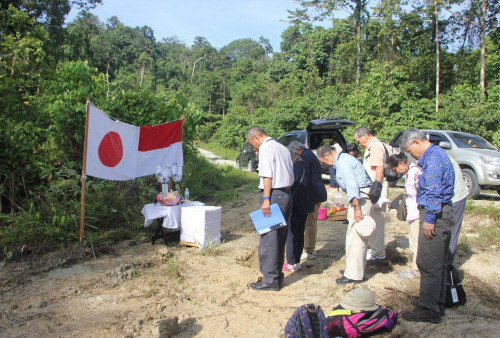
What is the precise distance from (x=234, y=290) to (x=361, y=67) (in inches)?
922

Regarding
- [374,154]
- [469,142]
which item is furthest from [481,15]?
[374,154]

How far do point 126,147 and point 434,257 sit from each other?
4602 mm

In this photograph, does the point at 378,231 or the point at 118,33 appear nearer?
the point at 378,231

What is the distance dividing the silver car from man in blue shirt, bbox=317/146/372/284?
18.4ft

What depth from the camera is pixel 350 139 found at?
1758cm

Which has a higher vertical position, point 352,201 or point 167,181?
point 167,181

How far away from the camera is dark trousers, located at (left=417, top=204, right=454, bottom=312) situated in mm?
3420

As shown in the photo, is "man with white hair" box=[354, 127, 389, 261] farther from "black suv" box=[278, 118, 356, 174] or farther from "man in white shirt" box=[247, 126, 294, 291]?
"black suv" box=[278, 118, 356, 174]

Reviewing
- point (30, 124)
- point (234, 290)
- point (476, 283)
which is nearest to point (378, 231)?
point (476, 283)

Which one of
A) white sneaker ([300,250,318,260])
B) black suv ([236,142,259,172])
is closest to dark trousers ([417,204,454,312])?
white sneaker ([300,250,318,260])

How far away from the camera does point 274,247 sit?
4.28 metres

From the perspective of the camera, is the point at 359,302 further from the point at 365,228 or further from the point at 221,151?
the point at 221,151

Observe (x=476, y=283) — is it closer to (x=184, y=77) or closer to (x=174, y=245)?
(x=174, y=245)

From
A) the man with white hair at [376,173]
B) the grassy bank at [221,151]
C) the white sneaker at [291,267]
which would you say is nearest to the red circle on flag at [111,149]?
the white sneaker at [291,267]
